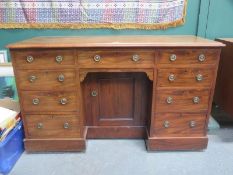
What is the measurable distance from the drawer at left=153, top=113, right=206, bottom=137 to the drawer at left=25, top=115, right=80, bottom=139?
1.84 ft

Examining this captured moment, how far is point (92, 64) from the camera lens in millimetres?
1337

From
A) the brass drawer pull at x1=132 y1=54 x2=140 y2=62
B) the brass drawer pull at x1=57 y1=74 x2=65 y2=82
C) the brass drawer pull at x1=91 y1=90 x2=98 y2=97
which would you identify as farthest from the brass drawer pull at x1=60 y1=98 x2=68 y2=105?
the brass drawer pull at x1=132 y1=54 x2=140 y2=62

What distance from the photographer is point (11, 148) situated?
1.43 metres

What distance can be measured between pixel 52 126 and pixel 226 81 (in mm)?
1372

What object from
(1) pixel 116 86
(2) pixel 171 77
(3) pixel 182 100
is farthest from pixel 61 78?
(3) pixel 182 100

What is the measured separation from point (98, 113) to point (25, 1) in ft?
3.43

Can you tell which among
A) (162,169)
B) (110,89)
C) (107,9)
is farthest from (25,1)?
(162,169)

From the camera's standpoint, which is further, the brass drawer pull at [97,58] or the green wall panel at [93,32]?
the green wall panel at [93,32]

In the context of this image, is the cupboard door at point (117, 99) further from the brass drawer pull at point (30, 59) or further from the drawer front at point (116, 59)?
the brass drawer pull at point (30, 59)

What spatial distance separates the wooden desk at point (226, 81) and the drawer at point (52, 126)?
1.18m

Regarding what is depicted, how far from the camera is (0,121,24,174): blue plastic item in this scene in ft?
4.43

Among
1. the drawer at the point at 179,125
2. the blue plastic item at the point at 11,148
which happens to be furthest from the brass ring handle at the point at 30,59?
the drawer at the point at 179,125

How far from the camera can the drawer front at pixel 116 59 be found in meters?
1.31

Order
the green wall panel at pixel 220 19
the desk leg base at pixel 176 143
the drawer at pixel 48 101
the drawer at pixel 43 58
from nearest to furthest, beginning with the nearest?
the drawer at pixel 43 58 → the drawer at pixel 48 101 → the desk leg base at pixel 176 143 → the green wall panel at pixel 220 19
